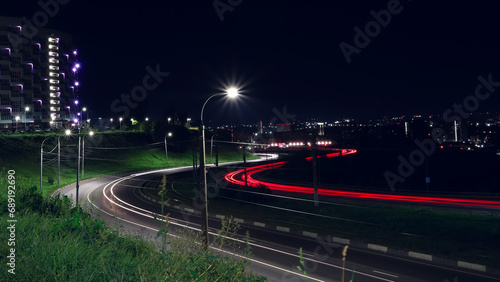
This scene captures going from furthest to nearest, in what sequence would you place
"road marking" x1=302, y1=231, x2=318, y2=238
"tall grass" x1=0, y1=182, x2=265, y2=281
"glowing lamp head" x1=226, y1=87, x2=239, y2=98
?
"road marking" x1=302, y1=231, x2=318, y2=238 < "glowing lamp head" x1=226, y1=87, x2=239, y2=98 < "tall grass" x1=0, y1=182, x2=265, y2=281

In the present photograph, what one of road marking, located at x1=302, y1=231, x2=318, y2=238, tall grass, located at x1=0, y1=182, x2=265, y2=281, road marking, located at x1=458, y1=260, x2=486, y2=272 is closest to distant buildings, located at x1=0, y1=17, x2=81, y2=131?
road marking, located at x1=302, y1=231, x2=318, y2=238

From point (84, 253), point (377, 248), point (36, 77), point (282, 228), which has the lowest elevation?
point (377, 248)

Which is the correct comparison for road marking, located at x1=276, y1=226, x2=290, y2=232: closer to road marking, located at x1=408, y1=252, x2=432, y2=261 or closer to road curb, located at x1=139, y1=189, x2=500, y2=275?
road curb, located at x1=139, y1=189, x2=500, y2=275

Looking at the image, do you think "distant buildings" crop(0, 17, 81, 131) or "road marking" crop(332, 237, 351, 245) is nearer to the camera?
"road marking" crop(332, 237, 351, 245)

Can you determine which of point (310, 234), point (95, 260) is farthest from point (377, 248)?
point (95, 260)

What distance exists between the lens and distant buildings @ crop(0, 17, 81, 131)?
93.4m

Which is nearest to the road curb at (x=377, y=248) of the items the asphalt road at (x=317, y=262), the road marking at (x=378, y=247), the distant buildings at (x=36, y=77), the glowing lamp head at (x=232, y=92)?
the road marking at (x=378, y=247)

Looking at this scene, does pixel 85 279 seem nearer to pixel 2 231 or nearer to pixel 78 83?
pixel 2 231

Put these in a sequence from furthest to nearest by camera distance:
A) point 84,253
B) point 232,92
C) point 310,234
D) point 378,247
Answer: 1. point 310,234
2. point 378,247
3. point 232,92
4. point 84,253

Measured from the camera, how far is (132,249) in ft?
25.6

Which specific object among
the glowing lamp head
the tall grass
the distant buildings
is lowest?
the tall grass

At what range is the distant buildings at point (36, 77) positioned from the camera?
307 feet

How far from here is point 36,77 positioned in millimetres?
105188

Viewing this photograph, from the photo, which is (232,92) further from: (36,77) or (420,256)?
(36,77)
